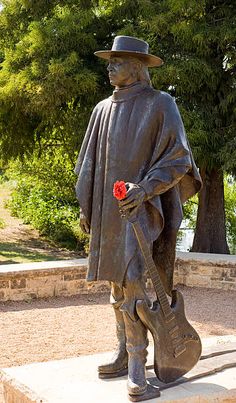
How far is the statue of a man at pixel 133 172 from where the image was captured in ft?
12.9

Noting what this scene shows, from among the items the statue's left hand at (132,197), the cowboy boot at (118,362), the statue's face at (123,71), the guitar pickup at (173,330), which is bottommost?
the cowboy boot at (118,362)

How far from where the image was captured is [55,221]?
1429 centimetres

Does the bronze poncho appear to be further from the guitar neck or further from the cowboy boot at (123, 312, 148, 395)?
the cowboy boot at (123, 312, 148, 395)

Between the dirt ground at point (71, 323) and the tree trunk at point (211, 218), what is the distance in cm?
270

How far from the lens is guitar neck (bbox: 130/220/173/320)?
12.5 feet

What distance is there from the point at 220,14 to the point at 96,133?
694cm

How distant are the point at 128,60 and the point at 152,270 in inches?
49.0

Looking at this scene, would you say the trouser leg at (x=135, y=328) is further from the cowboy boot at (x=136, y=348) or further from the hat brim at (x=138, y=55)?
the hat brim at (x=138, y=55)

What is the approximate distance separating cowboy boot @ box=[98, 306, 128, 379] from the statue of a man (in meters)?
0.28

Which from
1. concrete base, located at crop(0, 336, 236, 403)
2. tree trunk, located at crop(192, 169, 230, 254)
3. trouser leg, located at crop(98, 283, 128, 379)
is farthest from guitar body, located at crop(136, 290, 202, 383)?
tree trunk, located at crop(192, 169, 230, 254)

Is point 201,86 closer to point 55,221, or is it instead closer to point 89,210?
point 55,221

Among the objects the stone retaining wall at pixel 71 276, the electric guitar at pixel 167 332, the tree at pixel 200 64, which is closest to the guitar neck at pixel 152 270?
the electric guitar at pixel 167 332

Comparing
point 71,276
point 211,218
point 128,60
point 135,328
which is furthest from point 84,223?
point 211,218

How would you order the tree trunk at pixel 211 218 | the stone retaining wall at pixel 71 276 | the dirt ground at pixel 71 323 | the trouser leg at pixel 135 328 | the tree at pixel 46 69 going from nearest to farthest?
the trouser leg at pixel 135 328 → the dirt ground at pixel 71 323 → the stone retaining wall at pixel 71 276 → the tree at pixel 46 69 → the tree trunk at pixel 211 218
